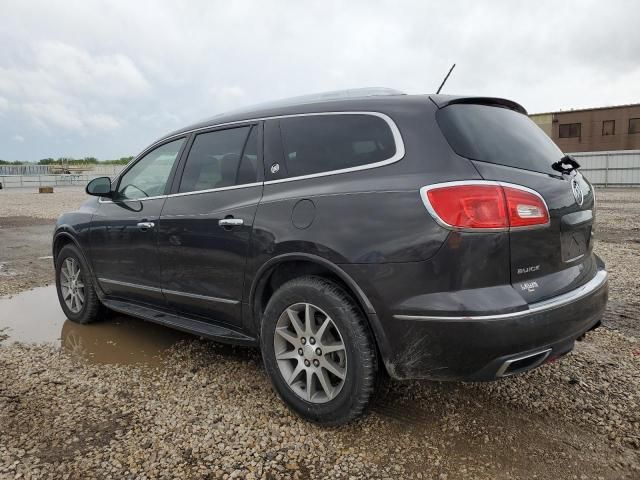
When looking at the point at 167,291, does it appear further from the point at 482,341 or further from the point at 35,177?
the point at 35,177

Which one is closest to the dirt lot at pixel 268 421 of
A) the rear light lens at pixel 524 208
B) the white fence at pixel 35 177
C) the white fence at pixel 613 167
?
the rear light lens at pixel 524 208

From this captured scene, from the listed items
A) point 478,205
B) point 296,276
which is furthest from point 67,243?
→ point 478,205

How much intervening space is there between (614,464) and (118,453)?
2.44 meters

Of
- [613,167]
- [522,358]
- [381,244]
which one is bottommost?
[522,358]

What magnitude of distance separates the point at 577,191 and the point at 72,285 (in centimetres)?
439

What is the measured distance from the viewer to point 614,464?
7.93 ft

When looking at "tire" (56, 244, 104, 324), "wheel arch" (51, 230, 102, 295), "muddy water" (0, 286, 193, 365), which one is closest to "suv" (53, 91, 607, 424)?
"muddy water" (0, 286, 193, 365)

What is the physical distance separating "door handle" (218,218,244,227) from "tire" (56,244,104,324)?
208cm

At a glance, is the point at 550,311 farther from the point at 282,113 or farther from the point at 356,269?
the point at 282,113

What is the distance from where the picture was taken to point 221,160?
353 centimetres

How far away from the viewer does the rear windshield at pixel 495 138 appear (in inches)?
100

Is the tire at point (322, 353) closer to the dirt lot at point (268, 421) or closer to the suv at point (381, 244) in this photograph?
the suv at point (381, 244)

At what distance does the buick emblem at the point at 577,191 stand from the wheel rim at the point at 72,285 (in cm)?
418

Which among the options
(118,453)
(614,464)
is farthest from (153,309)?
(614,464)
